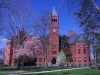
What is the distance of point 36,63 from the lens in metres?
56.0

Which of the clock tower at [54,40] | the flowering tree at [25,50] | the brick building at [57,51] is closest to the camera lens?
the flowering tree at [25,50]

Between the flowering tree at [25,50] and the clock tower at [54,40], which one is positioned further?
the clock tower at [54,40]

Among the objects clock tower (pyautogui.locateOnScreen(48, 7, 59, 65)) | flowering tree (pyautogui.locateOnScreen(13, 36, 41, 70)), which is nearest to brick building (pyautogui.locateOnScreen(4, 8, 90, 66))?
clock tower (pyautogui.locateOnScreen(48, 7, 59, 65))

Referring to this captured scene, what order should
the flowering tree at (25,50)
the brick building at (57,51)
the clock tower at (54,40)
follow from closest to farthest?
1. the flowering tree at (25,50)
2. the clock tower at (54,40)
3. the brick building at (57,51)

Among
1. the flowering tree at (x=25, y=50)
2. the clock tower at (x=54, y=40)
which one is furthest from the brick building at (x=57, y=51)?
the flowering tree at (x=25, y=50)

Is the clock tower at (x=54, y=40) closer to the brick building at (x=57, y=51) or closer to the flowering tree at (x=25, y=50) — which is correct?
the brick building at (x=57, y=51)

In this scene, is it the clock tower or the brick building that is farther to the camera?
the brick building

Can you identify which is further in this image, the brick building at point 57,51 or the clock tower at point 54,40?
the brick building at point 57,51

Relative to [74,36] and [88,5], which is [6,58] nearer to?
[74,36]

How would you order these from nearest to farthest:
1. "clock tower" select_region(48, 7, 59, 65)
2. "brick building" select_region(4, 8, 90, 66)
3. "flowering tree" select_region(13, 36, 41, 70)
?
"flowering tree" select_region(13, 36, 41, 70), "clock tower" select_region(48, 7, 59, 65), "brick building" select_region(4, 8, 90, 66)

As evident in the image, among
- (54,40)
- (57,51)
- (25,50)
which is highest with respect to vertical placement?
(54,40)

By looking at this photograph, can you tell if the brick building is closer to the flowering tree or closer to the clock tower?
the clock tower

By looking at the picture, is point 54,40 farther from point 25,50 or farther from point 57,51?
point 25,50

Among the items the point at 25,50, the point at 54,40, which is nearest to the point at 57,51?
the point at 54,40
